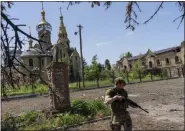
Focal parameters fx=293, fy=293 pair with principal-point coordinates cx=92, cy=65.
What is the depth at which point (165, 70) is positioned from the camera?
179ft

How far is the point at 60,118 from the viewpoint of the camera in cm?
1076

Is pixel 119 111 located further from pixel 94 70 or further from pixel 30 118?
pixel 94 70

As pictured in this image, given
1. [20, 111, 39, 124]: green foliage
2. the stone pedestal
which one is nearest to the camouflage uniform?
[20, 111, 39, 124]: green foliage

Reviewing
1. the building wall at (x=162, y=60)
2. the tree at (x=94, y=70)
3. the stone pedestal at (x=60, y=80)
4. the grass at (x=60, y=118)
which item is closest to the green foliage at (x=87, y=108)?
the grass at (x=60, y=118)

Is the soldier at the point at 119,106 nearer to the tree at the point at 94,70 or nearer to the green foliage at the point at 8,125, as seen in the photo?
the green foliage at the point at 8,125

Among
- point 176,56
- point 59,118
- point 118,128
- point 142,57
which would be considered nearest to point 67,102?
point 59,118

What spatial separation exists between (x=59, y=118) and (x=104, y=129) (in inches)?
83.3

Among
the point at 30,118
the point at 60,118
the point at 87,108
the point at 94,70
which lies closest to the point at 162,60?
the point at 94,70

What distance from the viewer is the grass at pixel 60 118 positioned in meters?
10.2

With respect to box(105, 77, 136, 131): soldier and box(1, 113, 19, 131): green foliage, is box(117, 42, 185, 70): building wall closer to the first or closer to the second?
box(1, 113, 19, 131): green foliage

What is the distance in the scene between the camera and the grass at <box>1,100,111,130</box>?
1021 centimetres

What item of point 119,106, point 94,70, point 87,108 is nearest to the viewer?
point 119,106

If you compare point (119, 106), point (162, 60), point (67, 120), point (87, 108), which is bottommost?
point (67, 120)

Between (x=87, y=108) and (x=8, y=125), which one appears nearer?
(x=8, y=125)
